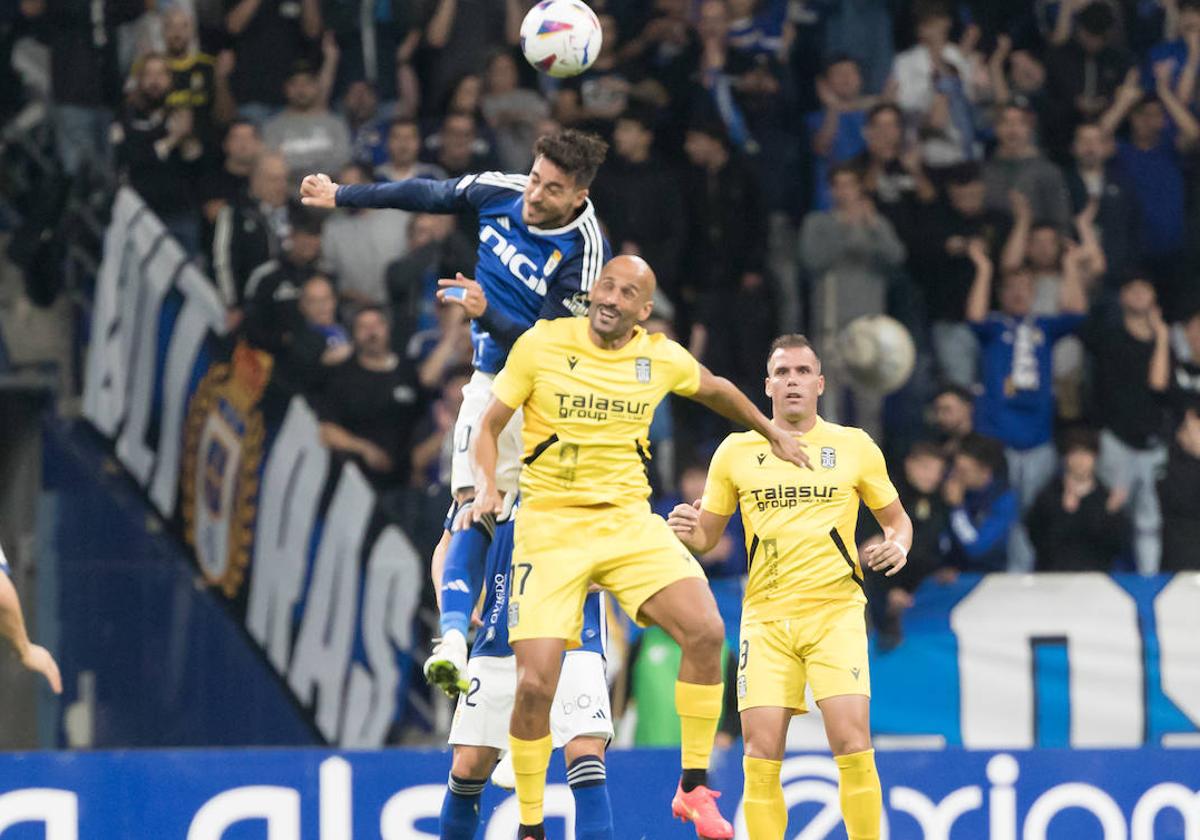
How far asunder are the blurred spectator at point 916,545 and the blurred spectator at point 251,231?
378cm

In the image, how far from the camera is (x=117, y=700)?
564 inches

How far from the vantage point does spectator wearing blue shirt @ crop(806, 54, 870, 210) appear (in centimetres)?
1501

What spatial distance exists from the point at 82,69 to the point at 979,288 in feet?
Answer: 17.9

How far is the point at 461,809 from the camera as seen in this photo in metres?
9.62

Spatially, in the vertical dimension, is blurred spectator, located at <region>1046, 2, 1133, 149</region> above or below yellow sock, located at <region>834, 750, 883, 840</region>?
above

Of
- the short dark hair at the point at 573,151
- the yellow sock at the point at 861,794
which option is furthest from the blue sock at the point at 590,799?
the short dark hair at the point at 573,151

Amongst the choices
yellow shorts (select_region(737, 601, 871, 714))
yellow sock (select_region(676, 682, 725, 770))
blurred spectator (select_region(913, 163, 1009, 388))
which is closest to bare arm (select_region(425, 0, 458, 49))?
blurred spectator (select_region(913, 163, 1009, 388))

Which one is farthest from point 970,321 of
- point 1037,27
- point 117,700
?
point 117,700

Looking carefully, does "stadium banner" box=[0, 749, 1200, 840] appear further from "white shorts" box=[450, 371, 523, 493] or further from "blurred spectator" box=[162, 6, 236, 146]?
"blurred spectator" box=[162, 6, 236, 146]

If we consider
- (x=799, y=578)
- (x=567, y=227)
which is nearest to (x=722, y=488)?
(x=799, y=578)

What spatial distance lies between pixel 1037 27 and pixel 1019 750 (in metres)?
6.88

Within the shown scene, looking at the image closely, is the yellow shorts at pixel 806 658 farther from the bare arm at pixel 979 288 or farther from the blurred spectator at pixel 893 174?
the blurred spectator at pixel 893 174

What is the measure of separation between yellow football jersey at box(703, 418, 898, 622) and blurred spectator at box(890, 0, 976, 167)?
5512mm

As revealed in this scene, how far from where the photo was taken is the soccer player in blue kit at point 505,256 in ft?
30.3
